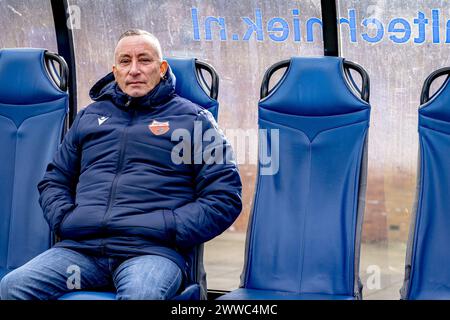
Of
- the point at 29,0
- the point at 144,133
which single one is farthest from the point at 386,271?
the point at 29,0

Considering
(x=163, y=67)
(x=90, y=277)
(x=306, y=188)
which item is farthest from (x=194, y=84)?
(x=90, y=277)

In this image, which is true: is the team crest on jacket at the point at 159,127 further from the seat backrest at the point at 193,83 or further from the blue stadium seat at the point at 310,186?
the blue stadium seat at the point at 310,186

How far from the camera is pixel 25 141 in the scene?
396cm

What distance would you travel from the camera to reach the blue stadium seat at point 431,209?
3.42 m

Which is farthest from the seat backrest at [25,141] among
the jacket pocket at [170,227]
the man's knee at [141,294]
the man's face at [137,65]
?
the man's knee at [141,294]

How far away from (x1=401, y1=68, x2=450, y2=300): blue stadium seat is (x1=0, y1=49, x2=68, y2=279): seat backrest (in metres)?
1.74

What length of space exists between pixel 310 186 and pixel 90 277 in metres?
1.09

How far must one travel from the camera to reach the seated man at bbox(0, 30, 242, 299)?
3.18 metres

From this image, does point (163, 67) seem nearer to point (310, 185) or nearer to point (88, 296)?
point (310, 185)

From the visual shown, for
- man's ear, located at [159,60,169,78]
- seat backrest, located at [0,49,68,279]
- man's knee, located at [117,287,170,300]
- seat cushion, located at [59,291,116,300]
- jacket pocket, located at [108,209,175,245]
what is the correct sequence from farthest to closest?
seat backrest, located at [0,49,68,279] → man's ear, located at [159,60,169,78] → jacket pocket, located at [108,209,175,245] → seat cushion, located at [59,291,116,300] → man's knee, located at [117,287,170,300]

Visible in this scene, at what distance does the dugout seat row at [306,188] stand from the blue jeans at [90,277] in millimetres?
216

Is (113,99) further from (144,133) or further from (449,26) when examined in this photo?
(449,26)

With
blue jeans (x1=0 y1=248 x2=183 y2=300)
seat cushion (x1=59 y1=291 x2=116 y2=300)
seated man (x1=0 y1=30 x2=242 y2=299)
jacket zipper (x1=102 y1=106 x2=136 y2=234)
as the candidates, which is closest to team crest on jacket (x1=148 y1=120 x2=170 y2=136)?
seated man (x1=0 y1=30 x2=242 y2=299)

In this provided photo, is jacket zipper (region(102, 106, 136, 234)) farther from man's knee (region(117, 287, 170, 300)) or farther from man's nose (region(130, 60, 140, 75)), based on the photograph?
man's knee (region(117, 287, 170, 300))
